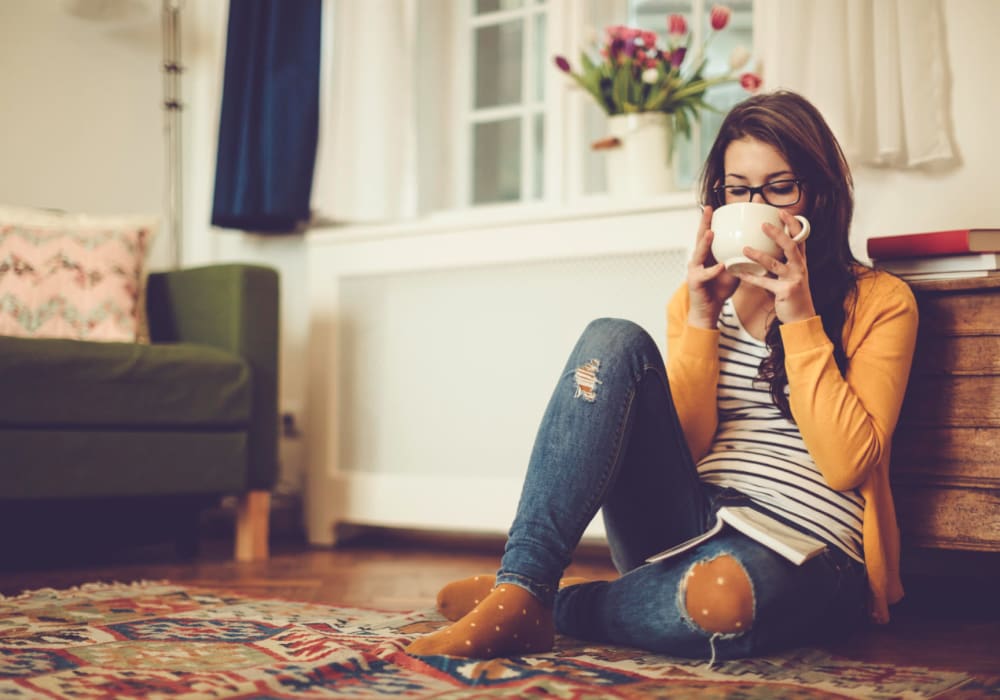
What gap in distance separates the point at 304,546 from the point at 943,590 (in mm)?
1447

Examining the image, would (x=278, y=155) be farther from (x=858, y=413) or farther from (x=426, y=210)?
(x=858, y=413)

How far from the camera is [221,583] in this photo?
189 cm

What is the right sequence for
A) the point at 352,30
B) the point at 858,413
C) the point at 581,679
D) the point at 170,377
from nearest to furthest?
the point at 581,679 < the point at 858,413 < the point at 170,377 < the point at 352,30

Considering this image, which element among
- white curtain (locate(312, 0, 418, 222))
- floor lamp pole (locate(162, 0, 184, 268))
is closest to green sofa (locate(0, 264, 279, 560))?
white curtain (locate(312, 0, 418, 222))

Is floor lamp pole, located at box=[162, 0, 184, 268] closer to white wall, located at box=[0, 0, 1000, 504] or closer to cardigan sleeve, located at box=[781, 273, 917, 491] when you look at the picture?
white wall, located at box=[0, 0, 1000, 504]

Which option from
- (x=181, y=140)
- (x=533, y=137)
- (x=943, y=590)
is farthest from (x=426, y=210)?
(x=943, y=590)

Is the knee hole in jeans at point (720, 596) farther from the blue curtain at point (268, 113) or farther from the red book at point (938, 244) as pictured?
the blue curtain at point (268, 113)

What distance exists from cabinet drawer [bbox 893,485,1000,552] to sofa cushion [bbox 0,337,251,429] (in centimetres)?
137

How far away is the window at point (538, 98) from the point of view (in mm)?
2496

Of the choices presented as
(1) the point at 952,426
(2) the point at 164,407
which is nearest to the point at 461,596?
(1) the point at 952,426

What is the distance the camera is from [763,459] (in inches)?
50.4

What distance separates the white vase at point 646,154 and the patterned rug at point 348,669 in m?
1.17

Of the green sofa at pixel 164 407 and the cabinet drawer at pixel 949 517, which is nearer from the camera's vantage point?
the cabinet drawer at pixel 949 517

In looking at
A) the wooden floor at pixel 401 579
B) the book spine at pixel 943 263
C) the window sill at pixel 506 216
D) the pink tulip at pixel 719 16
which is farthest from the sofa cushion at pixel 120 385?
the book spine at pixel 943 263
